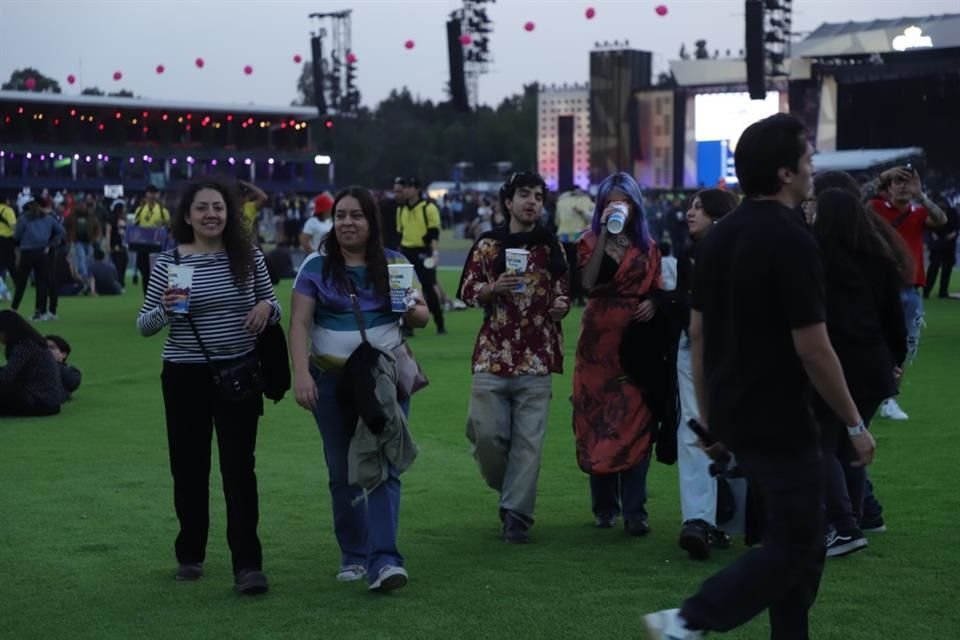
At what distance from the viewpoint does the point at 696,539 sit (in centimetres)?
696

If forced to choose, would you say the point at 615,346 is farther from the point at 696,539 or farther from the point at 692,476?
the point at 696,539

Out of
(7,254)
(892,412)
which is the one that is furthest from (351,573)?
(7,254)

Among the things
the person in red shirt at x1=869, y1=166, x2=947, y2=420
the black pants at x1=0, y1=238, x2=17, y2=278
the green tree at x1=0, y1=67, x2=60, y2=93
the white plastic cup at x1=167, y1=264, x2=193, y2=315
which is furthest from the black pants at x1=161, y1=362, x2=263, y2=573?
the green tree at x1=0, y1=67, x2=60, y2=93

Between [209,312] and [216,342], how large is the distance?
126 mm

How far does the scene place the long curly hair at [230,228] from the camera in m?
6.57

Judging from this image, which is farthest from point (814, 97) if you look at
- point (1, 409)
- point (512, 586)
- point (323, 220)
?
point (512, 586)

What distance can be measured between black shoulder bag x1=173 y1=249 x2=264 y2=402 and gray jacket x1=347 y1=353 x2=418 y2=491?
47 cm

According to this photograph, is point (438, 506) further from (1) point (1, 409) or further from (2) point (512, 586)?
(1) point (1, 409)

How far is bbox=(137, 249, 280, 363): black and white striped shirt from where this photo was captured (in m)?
6.50

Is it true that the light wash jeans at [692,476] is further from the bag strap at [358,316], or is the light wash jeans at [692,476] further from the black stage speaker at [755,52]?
the black stage speaker at [755,52]

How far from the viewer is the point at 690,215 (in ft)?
24.2

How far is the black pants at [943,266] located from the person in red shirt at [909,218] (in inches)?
497

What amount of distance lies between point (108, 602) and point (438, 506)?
2.48 metres

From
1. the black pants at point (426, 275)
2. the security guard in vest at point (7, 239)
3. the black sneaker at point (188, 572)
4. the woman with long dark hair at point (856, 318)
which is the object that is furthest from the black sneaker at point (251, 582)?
the security guard in vest at point (7, 239)
